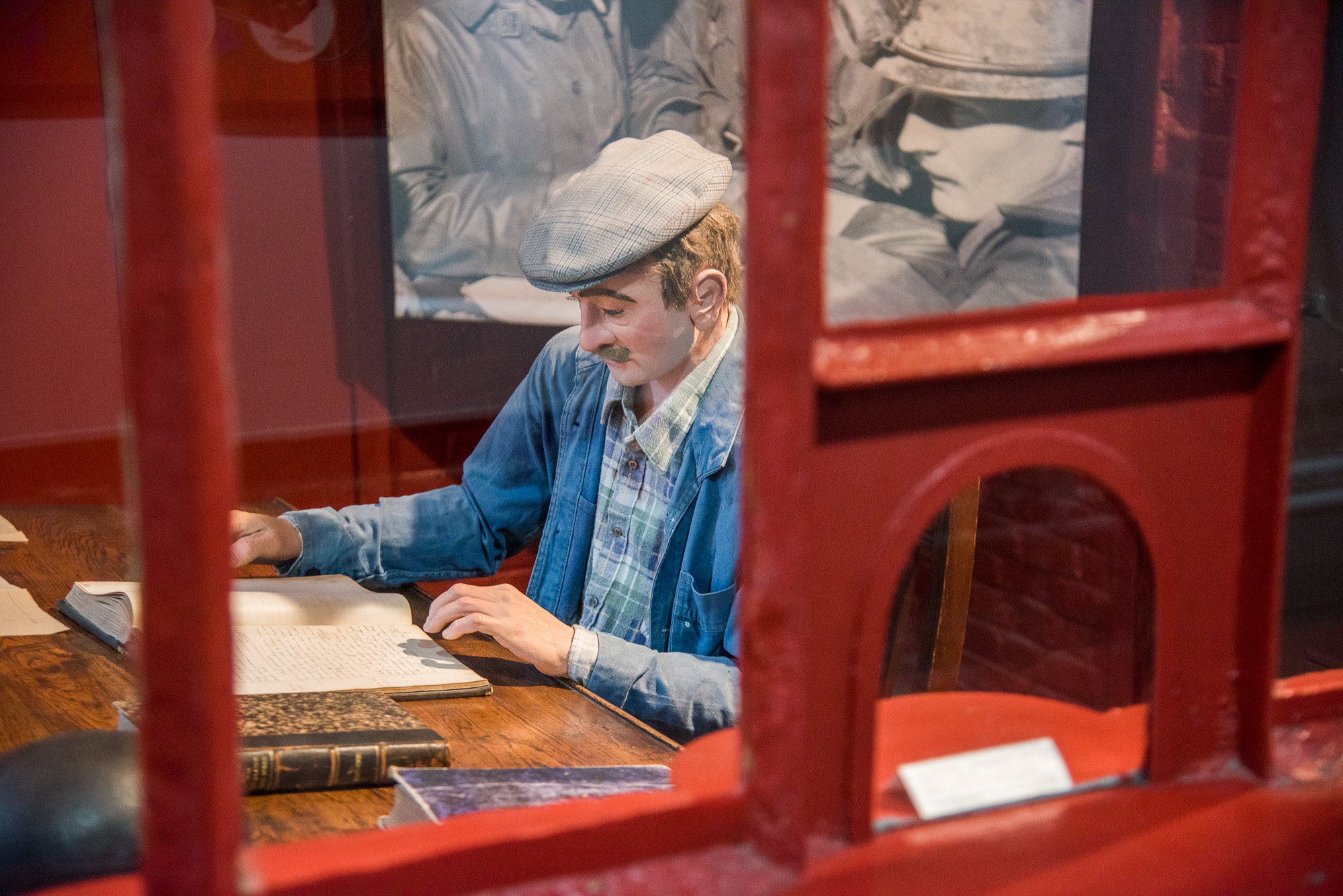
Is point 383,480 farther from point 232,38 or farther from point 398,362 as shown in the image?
point 232,38

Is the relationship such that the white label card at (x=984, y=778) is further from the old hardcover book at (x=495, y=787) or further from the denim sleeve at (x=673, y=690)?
the denim sleeve at (x=673, y=690)

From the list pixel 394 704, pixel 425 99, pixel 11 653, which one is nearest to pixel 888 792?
pixel 394 704

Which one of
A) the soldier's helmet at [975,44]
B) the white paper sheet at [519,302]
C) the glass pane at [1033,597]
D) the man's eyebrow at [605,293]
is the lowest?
the glass pane at [1033,597]

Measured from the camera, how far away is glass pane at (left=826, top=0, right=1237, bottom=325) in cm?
178

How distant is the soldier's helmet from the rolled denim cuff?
111 cm

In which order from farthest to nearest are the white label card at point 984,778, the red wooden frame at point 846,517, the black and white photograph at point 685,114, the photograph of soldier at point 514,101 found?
the photograph of soldier at point 514,101 → the black and white photograph at point 685,114 → the white label card at point 984,778 → the red wooden frame at point 846,517

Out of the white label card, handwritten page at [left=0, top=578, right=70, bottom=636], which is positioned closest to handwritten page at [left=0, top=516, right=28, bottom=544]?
handwritten page at [left=0, top=578, right=70, bottom=636]

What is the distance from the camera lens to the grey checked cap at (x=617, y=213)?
172 centimetres

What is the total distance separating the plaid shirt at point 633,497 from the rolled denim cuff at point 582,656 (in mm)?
302

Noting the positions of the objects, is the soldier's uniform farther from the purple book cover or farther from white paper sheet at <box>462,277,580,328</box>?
the purple book cover

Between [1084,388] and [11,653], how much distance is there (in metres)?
1.32

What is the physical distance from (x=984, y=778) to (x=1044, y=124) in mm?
1625

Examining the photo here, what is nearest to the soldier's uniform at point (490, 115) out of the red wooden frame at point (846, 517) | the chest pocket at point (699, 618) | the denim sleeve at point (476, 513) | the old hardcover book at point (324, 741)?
the denim sleeve at point (476, 513)

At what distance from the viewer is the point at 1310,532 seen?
6.32 ft
